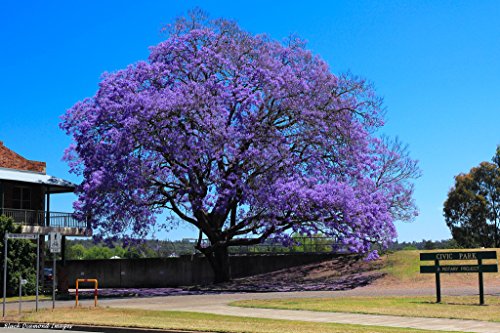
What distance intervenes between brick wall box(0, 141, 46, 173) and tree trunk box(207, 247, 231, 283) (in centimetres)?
1264

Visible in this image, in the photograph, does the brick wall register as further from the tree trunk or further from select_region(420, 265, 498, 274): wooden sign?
select_region(420, 265, 498, 274): wooden sign

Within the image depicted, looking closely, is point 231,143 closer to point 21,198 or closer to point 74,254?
point 21,198

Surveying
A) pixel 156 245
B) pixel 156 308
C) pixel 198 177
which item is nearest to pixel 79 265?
pixel 156 245

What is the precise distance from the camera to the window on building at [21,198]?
132 ft

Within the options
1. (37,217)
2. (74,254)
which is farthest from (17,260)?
(74,254)

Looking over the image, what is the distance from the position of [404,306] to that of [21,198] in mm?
25989

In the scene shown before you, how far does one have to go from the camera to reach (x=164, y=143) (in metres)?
34.0

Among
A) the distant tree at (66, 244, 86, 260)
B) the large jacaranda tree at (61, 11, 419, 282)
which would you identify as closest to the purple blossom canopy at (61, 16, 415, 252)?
the large jacaranda tree at (61, 11, 419, 282)

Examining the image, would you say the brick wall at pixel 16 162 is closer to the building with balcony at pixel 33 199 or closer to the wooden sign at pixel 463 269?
the building with balcony at pixel 33 199

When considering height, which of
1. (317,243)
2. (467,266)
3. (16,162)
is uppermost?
(16,162)

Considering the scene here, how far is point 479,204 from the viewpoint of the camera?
59.5m

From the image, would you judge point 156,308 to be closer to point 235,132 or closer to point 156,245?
point 235,132

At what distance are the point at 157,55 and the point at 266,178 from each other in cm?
870

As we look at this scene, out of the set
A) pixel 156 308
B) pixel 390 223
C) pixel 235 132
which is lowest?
pixel 156 308
